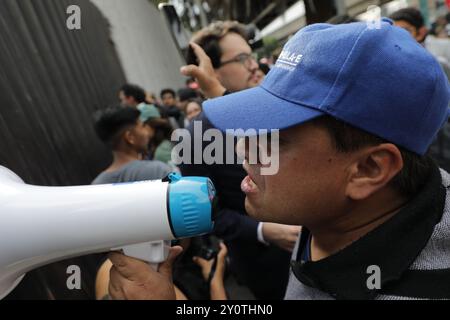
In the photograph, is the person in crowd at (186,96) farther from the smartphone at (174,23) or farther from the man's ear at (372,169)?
the man's ear at (372,169)

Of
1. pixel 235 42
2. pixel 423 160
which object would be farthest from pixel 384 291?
pixel 235 42

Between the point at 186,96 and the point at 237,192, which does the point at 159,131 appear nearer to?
the point at 186,96

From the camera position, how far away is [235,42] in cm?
158

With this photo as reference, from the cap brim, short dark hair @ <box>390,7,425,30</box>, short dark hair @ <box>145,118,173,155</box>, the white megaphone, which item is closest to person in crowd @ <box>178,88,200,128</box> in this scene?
short dark hair @ <box>145,118,173,155</box>

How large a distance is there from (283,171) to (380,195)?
0.23 metres

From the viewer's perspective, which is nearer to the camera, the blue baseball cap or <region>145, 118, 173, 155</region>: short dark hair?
the blue baseball cap

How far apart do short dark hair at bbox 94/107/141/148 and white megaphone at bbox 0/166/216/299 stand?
0.77 metres

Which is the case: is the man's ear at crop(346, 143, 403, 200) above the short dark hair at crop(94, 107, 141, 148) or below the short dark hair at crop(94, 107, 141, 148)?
below

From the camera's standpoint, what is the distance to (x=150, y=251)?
25.1 inches

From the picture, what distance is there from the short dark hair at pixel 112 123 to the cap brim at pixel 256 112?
0.65 meters

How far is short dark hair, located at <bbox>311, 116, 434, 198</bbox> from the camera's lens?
25.8 inches

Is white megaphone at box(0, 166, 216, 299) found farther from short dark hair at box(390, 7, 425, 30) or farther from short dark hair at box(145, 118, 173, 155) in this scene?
short dark hair at box(390, 7, 425, 30)

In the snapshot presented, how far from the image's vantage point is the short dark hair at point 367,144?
2.15 feet
